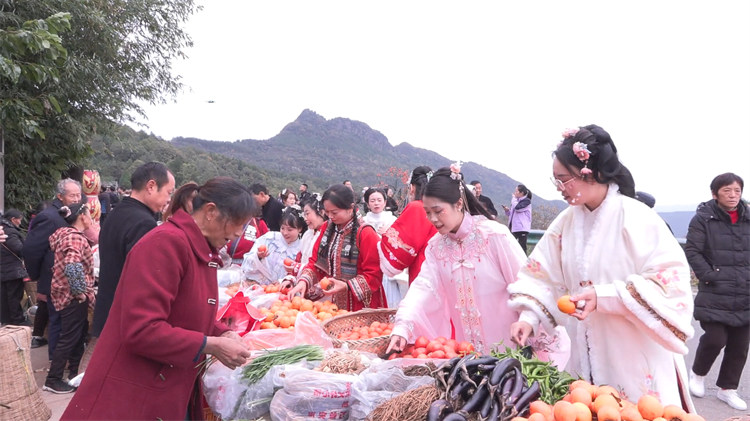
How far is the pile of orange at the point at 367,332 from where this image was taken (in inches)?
127

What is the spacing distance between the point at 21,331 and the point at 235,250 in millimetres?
2934

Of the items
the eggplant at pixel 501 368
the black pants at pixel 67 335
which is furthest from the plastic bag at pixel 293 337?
the black pants at pixel 67 335

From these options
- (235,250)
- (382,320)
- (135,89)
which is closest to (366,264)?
(382,320)

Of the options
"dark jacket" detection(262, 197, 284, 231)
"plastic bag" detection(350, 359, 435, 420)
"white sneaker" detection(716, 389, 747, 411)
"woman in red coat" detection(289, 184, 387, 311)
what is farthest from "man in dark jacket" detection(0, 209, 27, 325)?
"white sneaker" detection(716, 389, 747, 411)

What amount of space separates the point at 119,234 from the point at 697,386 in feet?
17.1

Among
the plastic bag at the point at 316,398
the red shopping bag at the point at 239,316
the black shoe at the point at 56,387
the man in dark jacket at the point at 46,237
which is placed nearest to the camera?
the plastic bag at the point at 316,398

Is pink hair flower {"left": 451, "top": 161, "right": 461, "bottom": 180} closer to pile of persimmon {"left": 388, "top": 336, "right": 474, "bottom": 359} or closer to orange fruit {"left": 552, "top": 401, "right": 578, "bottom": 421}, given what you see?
pile of persimmon {"left": 388, "top": 336, "right": 474, "bottom": 359}

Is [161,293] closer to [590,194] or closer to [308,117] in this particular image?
[590,194]

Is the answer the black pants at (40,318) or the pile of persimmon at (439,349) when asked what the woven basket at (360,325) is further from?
the black pants at (40,318)

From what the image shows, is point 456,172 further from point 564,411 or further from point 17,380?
point 17,380

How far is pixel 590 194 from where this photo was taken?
7.77 feet

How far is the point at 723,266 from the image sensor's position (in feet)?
15.1

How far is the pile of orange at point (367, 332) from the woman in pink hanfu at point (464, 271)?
26 cm

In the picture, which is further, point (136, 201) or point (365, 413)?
point (136, 201)
